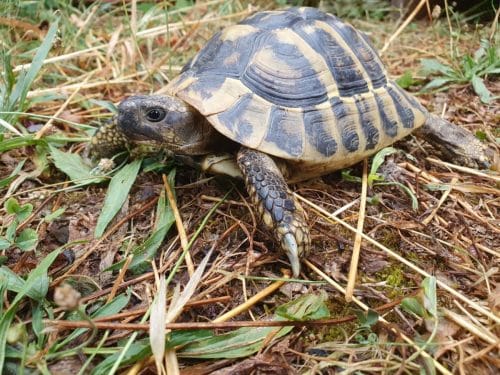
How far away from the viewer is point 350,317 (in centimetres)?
139

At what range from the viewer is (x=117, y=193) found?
1.98 meters

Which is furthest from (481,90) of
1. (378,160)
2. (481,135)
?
(378,160)

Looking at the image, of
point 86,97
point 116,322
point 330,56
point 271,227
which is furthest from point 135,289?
point 86,97

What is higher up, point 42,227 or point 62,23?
point 62,23

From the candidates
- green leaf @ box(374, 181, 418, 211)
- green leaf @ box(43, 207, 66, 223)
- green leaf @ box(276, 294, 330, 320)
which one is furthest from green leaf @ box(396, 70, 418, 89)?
green leaf @ box(43, 207, 66, 223)

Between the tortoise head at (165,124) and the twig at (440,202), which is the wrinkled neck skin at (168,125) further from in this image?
the twig at (440,202)

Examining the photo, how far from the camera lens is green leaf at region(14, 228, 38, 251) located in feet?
5.32

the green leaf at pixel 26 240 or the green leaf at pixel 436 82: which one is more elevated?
the green leaf at pixel 436 82

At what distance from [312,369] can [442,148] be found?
1.60m

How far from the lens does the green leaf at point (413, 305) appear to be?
1.36 metres

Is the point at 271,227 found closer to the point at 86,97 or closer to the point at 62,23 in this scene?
the point at 86,97

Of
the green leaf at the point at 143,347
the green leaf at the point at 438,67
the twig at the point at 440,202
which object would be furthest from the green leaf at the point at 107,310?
the green leaf at the point at 438,67

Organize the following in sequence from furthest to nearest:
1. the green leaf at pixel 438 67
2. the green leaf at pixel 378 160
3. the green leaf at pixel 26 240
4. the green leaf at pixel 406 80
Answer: the green leaf at pixel 438 67
the green leaf at pixel 406 80
the green leaf at pixel 378 160
the green leaf at pixel 26 240

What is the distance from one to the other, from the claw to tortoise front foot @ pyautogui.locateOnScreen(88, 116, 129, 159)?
1070 mm
